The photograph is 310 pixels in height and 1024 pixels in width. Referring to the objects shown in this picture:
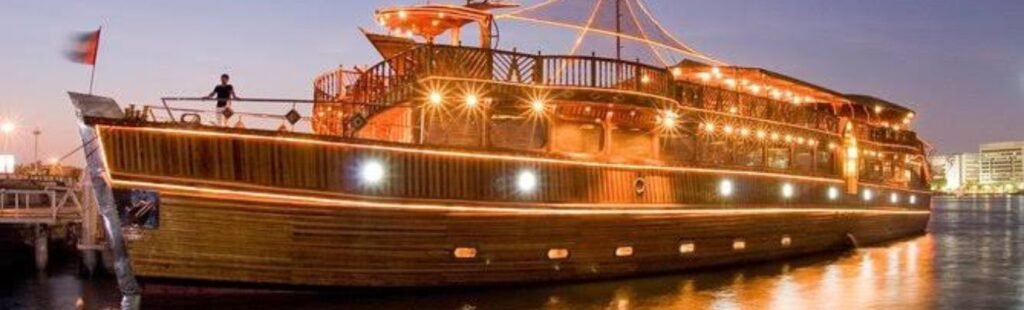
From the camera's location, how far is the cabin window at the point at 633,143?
2234cm

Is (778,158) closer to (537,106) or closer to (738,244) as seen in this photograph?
(738,244)

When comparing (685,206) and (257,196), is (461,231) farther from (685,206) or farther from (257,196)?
(685,206)

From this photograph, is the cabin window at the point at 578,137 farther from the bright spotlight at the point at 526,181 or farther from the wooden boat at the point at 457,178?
the bright spotlight at the point at 526,181

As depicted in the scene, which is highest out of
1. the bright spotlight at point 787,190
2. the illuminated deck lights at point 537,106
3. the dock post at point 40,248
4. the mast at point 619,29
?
the mast at point 619,29

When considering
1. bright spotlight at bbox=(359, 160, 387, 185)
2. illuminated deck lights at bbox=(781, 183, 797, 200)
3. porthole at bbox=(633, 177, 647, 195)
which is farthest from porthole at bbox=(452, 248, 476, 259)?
illuminated deck lights at bbox=(781, 183, 797, 200)

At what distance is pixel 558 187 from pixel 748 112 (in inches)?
363

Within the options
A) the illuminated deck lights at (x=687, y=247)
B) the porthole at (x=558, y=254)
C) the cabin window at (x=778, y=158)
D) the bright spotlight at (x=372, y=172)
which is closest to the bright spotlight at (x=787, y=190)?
the cabin window at (x=778, y=158)

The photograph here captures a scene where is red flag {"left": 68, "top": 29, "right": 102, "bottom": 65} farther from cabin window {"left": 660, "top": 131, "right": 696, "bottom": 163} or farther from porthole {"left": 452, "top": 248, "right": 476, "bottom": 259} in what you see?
cabin window {"left": 660, "top": 131, "right": 696, "bottom": 163}

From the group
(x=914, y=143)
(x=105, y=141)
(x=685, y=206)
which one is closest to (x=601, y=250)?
(x=685, y=206)

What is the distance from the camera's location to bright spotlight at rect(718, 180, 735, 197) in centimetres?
2367

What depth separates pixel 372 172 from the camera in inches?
674

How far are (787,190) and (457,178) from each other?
1276 centimetres

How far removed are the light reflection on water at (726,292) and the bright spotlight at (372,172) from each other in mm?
2291

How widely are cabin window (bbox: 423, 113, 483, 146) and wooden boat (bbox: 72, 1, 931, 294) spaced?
0.11 feet
